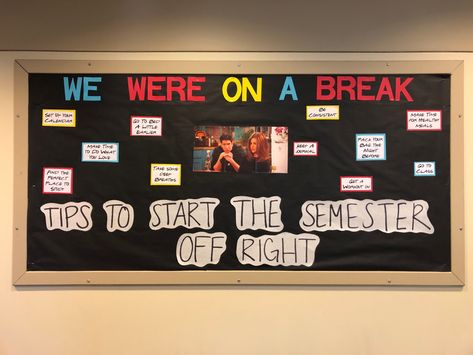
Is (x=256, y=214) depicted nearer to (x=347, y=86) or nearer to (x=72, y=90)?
(x=347, y=86)

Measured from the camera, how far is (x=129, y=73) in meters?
1.66

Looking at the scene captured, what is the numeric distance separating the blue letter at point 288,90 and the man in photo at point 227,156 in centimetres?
35

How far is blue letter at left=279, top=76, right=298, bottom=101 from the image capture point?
1654 millimetres

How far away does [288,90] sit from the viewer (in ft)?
5.43

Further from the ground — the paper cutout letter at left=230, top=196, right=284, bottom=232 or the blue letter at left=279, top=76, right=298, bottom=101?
the blue letter at left=279, top=76, right=298, bottom=101

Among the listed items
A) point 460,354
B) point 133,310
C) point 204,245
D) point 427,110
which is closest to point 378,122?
point 427,110

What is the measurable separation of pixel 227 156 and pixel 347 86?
29.1 inches

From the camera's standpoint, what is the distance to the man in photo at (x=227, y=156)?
1.65m

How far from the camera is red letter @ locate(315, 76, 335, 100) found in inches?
65.1

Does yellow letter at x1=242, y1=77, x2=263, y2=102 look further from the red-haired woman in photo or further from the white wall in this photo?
the white wall

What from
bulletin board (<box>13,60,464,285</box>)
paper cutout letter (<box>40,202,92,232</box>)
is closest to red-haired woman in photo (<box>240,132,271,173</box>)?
bulletin board (<box>13,60,464,285</box>)
